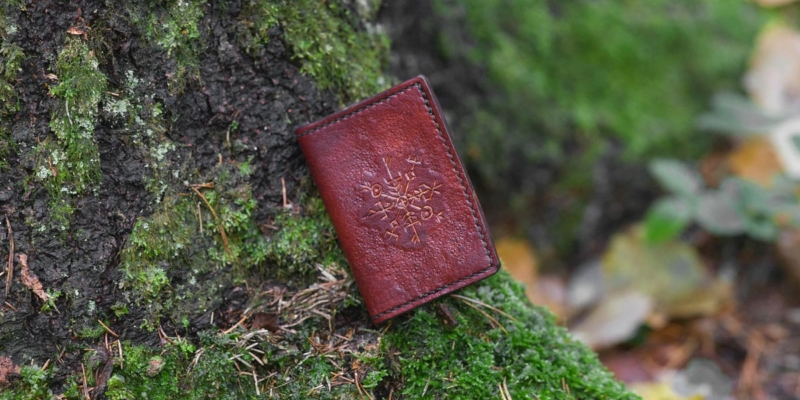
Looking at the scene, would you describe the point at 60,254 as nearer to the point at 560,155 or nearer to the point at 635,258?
the point at 560,155

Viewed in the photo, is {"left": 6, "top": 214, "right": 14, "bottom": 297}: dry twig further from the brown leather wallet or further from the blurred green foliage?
the blurred green foliage

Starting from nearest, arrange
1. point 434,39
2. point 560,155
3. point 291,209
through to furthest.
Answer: point 291,209 < point 434,39 < point 560,155

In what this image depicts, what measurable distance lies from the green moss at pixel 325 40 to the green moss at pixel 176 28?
0.46ft

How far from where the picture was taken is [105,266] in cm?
149

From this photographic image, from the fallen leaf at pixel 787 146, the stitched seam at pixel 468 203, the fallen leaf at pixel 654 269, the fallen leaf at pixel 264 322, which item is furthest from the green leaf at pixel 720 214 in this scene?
the fallen leaf at pixel 264 322

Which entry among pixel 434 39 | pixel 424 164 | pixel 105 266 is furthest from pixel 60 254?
pixel 434 39

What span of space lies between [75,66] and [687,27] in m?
3.44

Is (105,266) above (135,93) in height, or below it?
below

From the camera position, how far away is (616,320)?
288 centimetres

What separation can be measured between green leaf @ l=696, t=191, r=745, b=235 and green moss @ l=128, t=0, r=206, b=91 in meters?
2.57

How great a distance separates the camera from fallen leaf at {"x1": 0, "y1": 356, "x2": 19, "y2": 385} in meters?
1.41

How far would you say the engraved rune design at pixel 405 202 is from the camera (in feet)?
5.16

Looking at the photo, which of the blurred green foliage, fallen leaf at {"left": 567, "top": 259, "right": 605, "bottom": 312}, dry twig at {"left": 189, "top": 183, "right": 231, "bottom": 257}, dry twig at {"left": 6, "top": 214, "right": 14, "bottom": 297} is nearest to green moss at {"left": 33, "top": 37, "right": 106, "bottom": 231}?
dry twig at {"left": 6, "top": 214, "right": 14, "bottom": 297}

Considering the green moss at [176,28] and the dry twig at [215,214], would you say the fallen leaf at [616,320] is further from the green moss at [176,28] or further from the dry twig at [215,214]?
the green moss at [176,28]
